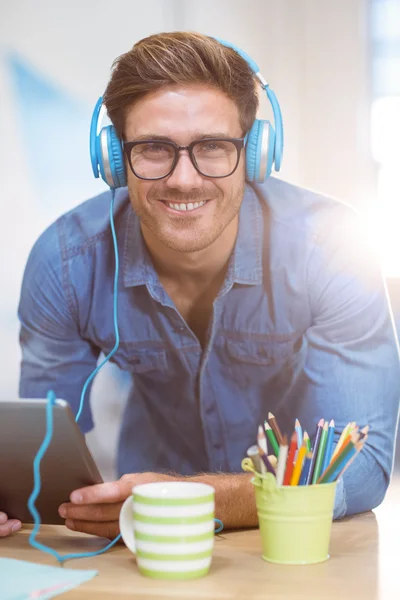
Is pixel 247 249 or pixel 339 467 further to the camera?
pixel 247 249

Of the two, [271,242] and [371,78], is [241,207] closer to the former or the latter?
[271,242]

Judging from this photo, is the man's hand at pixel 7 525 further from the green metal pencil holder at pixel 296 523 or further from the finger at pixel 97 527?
the green metal pencil holder at pixel 296 523

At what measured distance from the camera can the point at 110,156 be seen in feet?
5.50

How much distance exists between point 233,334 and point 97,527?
25.4 inches

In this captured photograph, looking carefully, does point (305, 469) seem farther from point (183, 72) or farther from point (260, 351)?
point (183, 72)

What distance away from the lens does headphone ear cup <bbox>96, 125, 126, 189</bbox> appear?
1.67 metres

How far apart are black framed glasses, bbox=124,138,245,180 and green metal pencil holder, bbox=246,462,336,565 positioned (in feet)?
2.59

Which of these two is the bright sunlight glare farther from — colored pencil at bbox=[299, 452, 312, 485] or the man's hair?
colored pencil at bbox=[299, 452, 312, 485]

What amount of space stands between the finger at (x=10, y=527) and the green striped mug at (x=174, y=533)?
39 centimetres

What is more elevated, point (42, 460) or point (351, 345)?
point (351, 345)

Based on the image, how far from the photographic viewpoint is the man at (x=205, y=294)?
172 cm

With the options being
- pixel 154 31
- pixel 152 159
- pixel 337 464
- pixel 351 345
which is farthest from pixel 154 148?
pixel 337 464

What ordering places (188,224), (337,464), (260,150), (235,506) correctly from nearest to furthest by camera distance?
1. (337,464)
2. (235,506)
3. (260,150)
4. (188,224)

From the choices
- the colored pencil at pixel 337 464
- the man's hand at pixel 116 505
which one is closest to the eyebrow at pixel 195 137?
the man's hand at pixel 116 505
